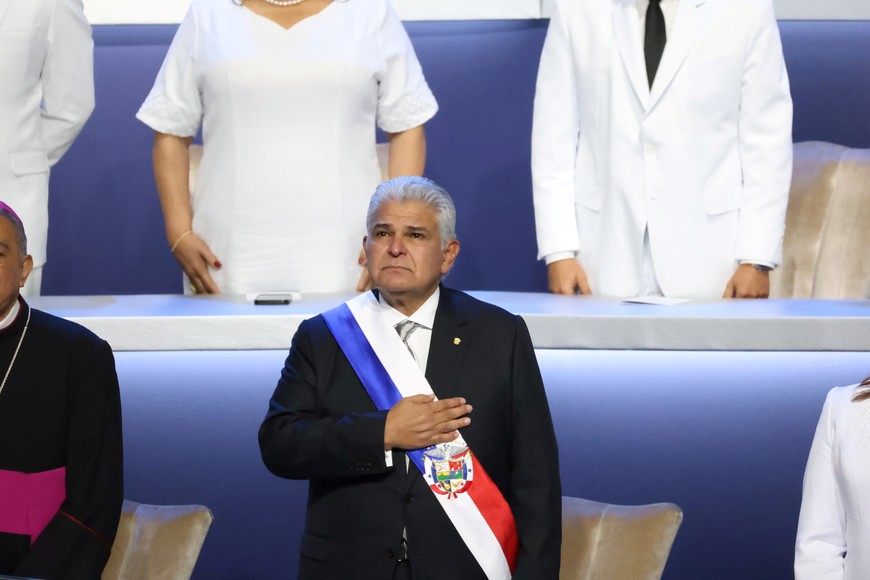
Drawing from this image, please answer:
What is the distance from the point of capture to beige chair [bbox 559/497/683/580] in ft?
9.39

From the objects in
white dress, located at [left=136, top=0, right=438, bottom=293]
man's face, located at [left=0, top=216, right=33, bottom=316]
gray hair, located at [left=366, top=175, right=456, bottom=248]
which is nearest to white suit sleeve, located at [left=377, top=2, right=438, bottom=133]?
white dress, located at [left=136, top=0, right=438, bottom=293]

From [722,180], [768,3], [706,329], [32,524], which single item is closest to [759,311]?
[706,329]

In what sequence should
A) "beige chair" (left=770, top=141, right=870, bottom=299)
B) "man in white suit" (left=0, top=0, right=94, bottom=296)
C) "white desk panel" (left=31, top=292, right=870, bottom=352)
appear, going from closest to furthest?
"white desk panel" (left=31, top=292, right=870, bottom=352), "man in white suit" (left=0, top=0, right=94, bottom=296), "beige chair" (left=770, top=141, right=870, bottom=299)

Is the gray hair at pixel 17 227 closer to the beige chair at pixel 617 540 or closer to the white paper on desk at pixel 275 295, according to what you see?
the white paper on desk at pixel 275 295

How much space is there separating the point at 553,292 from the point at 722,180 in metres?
0.56

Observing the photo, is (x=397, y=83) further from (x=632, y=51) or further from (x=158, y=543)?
(x=158, y=543)

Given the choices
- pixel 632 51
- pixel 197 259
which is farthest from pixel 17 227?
pixel 632 51

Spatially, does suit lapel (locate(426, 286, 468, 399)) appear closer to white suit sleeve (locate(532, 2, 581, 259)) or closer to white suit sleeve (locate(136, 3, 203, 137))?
white suit sleeve (locate(532, 2, 581, 259))

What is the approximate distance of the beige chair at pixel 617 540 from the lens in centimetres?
286

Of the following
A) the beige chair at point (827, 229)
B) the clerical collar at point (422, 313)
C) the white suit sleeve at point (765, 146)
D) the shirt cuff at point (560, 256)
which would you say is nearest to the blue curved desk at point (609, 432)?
the shirt cuff at point (560, 256)

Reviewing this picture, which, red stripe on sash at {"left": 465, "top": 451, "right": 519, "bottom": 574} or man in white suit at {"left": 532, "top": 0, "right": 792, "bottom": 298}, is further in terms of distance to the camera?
man in white suit at {"left": 532, "top": 0, "right": 792, "bottom": 298}

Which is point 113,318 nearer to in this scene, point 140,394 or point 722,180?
point 140,394

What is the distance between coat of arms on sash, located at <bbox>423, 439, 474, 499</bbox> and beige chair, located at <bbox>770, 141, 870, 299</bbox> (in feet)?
7.76

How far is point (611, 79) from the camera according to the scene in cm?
392
